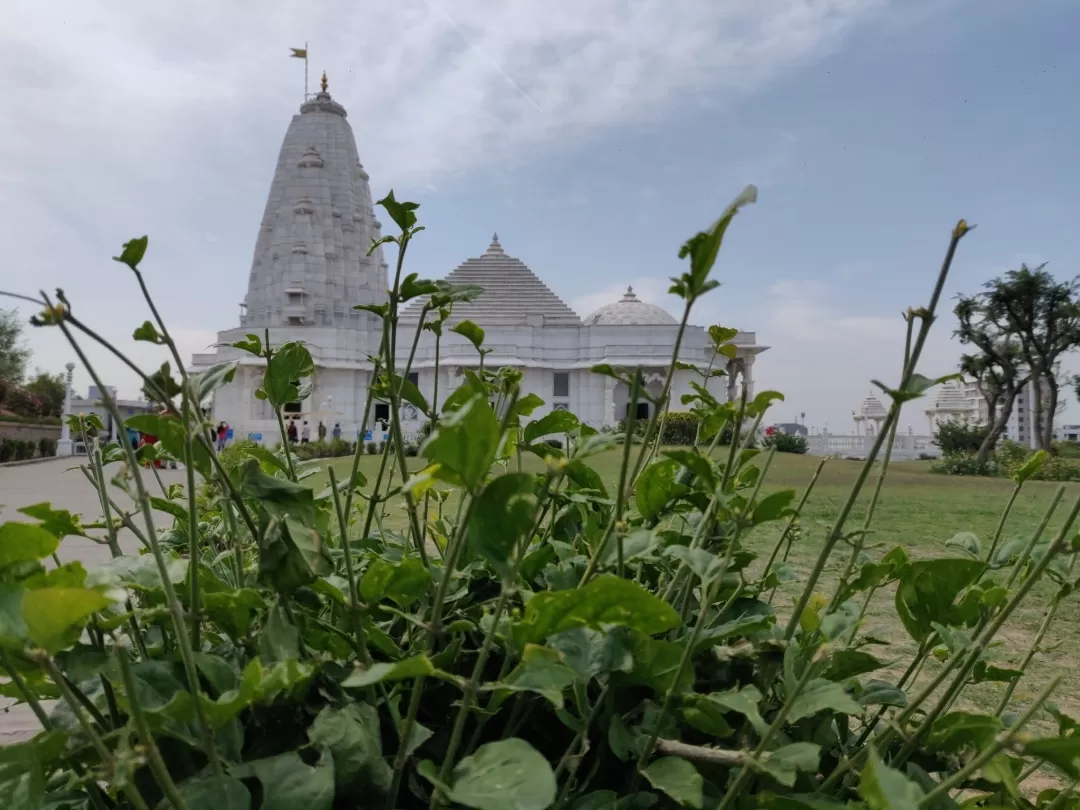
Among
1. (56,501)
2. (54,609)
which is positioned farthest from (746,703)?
(56,501)

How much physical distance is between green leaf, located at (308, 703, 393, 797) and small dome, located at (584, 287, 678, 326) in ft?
91.4

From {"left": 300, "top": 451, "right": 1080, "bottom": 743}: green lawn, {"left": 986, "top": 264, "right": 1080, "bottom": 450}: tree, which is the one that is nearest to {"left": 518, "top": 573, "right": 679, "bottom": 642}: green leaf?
{"left": 300, "top": 451, "right": 1080, "bottom": 743}: green lawn

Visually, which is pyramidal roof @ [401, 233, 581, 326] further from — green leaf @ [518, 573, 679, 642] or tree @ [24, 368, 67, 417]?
green leaf @ [518, 573, 679, 642]

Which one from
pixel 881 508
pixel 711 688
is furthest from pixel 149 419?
pixel 881 508

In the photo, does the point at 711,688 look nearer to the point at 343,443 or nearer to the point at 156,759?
the point at 156,759

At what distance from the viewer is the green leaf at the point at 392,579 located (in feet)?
2.18

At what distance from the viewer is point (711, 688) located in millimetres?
841

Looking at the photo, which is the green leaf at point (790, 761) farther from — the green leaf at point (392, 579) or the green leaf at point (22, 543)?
the green leaf at point (22, 543)

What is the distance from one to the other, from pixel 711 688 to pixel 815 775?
141 millimetres

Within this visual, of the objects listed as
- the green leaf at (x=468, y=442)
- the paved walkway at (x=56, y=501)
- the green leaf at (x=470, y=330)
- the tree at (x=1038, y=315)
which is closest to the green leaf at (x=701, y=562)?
the green leaf at (x=468, y=442)

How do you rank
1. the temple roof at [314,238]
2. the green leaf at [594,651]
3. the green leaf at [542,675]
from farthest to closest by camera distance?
1. the temple roof at [314,238]
2. the green leaf at [594,651]
3. the green leaf at [542,675]

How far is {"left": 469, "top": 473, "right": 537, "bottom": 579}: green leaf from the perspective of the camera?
1.75 ft

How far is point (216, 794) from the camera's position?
1.80 feet

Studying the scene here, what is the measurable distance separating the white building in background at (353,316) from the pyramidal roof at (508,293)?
0.04 meters
